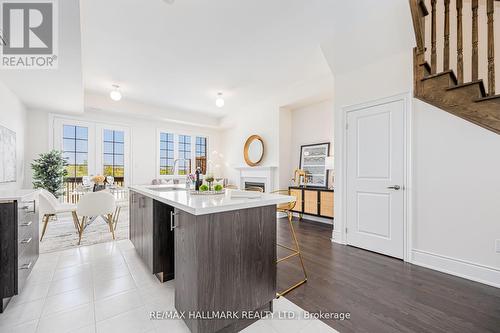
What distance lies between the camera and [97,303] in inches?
70.0

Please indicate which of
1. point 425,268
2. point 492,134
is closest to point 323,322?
point 425,268

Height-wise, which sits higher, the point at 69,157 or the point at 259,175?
the point at 69,157

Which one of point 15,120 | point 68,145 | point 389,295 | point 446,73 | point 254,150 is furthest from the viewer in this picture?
point 254,150

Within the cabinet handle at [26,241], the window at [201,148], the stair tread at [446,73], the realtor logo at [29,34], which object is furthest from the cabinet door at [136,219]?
the window at [201,148]

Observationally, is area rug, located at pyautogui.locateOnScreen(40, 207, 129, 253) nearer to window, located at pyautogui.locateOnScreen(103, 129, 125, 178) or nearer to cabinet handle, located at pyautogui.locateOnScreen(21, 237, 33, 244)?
cabinet handle, located at pyautogui.locateOnScreen(21, 237, 33, 244)

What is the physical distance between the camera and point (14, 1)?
1958 mm

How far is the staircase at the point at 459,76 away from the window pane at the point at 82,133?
653cm

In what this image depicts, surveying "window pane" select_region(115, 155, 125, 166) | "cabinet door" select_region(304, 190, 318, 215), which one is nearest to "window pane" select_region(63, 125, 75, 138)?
"window pane" select_region(115, 155, 125, 166)

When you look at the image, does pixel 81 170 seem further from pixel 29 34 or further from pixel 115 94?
pixel 29 34

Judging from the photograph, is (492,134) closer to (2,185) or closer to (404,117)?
(404,117)

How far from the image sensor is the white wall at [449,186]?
83.4 inches

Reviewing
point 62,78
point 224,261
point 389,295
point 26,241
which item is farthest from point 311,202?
point 62,78

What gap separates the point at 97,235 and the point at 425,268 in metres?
4.67

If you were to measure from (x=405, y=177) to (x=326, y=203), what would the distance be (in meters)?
1.66
